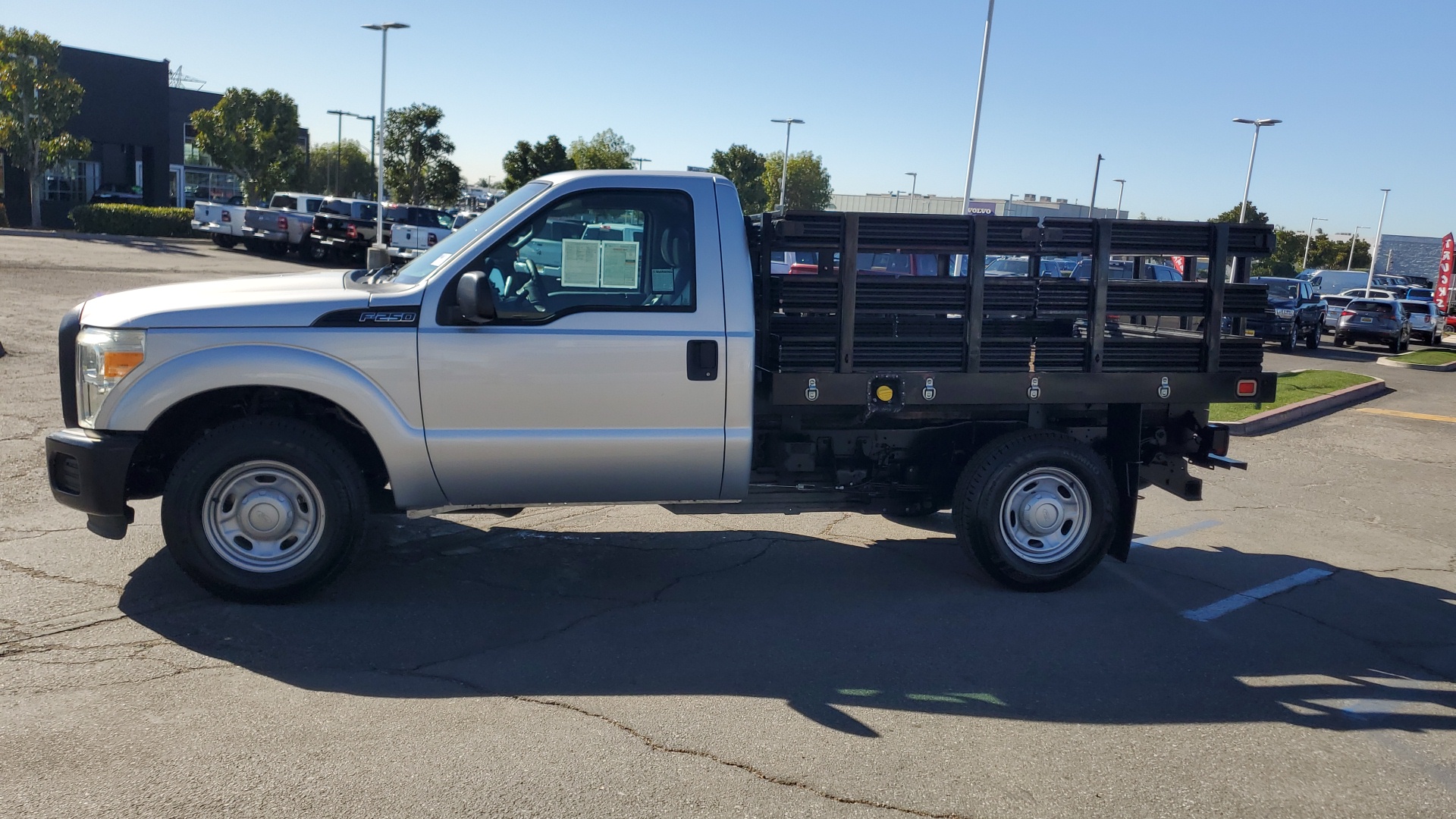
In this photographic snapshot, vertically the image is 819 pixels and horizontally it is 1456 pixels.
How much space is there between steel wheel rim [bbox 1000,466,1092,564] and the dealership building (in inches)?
1932

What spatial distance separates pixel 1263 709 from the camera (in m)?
4.68

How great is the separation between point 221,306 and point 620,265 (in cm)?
189

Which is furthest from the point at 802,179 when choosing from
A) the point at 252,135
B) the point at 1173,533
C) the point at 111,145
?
the point at 1173,533

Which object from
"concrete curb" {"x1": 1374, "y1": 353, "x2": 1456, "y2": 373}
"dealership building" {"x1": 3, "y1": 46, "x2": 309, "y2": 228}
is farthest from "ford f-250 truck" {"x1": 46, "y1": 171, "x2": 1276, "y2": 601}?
"dealership building" {"x1": 3, "y1": 46, "x2": 309, "y2": 228}

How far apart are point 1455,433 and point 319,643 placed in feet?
43.5

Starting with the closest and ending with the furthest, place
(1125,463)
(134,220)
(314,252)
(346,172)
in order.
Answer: (1125,463)
(314,252)
(134,220)
(346,172)

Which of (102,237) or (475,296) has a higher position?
(475,296)

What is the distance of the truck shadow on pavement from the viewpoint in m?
4.66

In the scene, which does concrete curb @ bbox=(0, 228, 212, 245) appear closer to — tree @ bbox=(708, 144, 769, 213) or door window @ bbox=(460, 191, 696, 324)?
tree @ bbox=(708, 144, 769, 213)

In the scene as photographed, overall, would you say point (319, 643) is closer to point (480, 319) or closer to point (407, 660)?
point (407, 660)

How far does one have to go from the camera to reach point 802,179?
69.9 meters

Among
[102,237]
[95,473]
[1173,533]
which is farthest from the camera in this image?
[102,237]

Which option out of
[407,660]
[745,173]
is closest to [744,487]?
[407,660]

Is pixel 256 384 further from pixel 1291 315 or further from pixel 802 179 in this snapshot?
pixel 802 179
